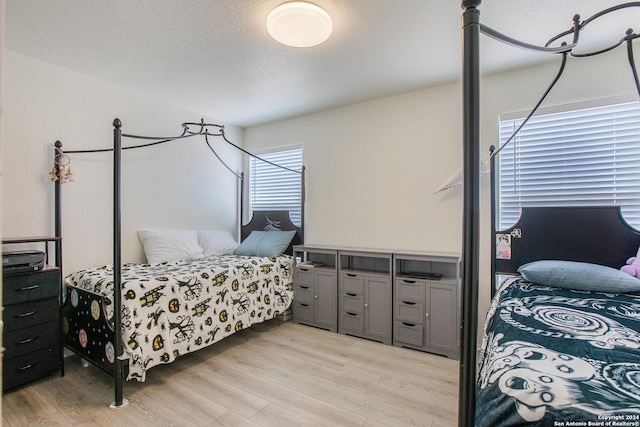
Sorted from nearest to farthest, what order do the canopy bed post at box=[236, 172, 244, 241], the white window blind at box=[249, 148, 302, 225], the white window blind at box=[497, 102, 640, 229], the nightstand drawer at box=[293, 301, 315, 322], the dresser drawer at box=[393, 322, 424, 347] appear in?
the white window blind at box=[497, 102, 640, 229], the dresser drawer at box=[393, 322, 424, 347], the nightstand drawer at box=[293, 301, 315, 322], the white window blind at box=[249, 148, 302, 225], the canopy bed post at box=[236, 172, 244, 241]

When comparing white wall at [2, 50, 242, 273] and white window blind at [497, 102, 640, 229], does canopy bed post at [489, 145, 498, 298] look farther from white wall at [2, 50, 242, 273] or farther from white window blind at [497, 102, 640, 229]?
white wall at [2, 50, 242, 273]

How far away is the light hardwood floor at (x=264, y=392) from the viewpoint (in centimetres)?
191

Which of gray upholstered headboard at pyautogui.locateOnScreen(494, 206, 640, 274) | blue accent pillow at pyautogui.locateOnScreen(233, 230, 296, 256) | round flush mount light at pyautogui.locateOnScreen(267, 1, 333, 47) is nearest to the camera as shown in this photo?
round flush mount light at pyautogui.locateOnScreen(267, 1, 333, 47)

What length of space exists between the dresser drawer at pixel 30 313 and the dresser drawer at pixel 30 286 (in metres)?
0.04

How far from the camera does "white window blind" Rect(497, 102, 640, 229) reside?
7.86 ft

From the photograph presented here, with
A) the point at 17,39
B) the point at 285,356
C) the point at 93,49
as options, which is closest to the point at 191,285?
the point at 285,356

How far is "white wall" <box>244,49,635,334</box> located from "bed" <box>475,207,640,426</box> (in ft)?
1.61

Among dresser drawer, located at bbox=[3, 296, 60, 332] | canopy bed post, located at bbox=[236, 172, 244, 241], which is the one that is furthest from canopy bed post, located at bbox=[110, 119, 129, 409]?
canopy bed post, located at bbox=[236, 172, 244, 241]

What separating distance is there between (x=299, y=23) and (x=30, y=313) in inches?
105

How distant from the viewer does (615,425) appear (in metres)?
0.80

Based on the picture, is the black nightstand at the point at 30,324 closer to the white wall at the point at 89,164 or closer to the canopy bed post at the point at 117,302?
the white wall at the point at 89,164

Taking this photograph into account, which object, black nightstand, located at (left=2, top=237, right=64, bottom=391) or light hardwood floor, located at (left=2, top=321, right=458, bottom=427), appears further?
black nightstand, located at (left=2, top=237, right=64, bottom=391)

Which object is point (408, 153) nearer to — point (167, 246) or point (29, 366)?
point (167, 246)

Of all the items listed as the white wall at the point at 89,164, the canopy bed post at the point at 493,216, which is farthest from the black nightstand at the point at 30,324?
the canopy bed post at the point at 493,216
